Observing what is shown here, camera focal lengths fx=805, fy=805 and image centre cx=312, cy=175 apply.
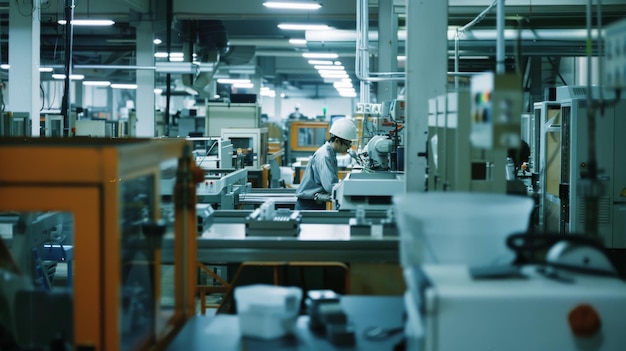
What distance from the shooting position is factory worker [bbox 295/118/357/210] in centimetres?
695

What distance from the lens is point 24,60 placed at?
26.4 ft

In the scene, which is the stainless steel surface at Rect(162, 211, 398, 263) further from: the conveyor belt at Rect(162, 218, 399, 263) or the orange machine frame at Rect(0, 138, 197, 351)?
the orange machine frame at Rect(0, 138, 197, 351)

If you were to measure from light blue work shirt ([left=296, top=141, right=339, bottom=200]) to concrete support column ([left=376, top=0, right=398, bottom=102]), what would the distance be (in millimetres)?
2044

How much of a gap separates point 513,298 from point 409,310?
1.08 feet

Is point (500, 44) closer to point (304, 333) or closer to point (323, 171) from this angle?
point (304, 333)

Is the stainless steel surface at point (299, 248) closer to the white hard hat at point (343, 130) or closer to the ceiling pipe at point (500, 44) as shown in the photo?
the ceiling pipe at point (500, 44)

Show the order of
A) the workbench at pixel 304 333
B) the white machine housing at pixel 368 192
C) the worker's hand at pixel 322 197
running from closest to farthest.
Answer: the workbench at pixel 304 333
the white machine housing at pixel 368 192
the worker's hand at pixel 322 197

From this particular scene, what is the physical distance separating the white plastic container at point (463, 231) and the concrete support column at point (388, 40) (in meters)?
6.37

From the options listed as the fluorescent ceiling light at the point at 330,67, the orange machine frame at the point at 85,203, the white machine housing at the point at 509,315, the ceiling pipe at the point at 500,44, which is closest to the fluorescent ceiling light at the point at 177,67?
the fluorescent ceiling light at the point at 330,67

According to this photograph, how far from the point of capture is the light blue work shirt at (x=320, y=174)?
6945 millimetres

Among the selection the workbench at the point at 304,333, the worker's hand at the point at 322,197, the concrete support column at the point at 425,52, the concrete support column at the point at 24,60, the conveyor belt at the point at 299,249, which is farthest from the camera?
the concrete support column at the point at 24,60

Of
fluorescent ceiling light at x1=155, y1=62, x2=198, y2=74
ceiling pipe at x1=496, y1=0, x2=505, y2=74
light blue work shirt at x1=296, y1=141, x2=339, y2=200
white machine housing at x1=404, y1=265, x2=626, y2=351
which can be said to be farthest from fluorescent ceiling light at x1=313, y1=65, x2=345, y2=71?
white machine housing at x1=404, y1=265, x2=626, y2=351

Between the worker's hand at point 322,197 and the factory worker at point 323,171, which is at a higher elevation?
the factory worker at point 323,171

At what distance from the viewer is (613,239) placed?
6.66 metres
